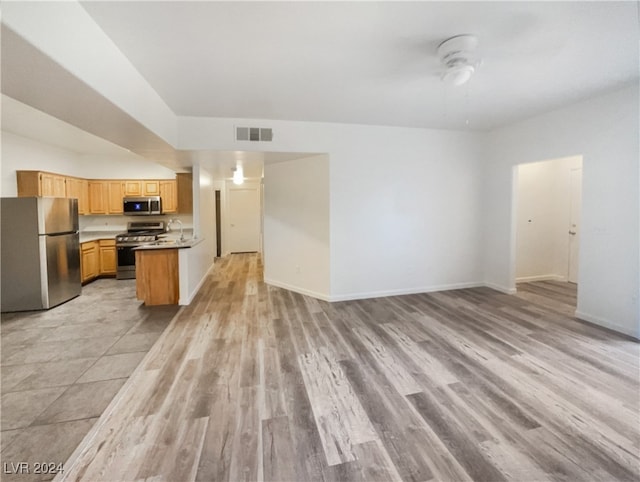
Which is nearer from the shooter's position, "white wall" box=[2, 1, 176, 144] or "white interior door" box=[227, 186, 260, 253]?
"white wall" box=[2, 1, 176, 144]

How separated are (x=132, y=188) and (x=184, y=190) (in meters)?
1.25

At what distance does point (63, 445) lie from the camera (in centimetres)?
175

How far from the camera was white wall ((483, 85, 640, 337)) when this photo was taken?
3.17 metres

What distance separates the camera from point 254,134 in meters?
4.08

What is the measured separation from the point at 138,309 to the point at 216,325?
4.88 feet

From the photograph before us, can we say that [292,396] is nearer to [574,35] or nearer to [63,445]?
[63,445]

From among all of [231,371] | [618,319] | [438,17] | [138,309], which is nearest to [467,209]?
[618,319]

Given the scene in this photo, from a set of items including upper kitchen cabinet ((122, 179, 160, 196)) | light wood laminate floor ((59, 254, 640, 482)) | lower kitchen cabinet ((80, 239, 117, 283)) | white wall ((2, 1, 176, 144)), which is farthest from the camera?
upper kitchen cabinet ((122, 179, 160, 196))

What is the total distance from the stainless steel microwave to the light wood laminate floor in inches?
144

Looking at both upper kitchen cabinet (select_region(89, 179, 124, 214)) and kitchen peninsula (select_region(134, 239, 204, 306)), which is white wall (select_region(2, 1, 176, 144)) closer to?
kitchen peninsula (select_region(134, 239, 204, 306))

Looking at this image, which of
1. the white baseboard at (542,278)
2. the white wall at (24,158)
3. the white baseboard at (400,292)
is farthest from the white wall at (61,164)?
the white baseboard at (542,278)

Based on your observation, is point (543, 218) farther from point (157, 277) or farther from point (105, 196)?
point (105, 196)

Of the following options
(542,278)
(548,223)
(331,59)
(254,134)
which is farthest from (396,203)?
(542,278)

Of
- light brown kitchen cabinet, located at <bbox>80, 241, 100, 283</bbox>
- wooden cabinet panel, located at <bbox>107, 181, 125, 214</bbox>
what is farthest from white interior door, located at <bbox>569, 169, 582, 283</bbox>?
light brown kitchen cabinet, located at <bbox>80, 241, 100, 283</bbox>
